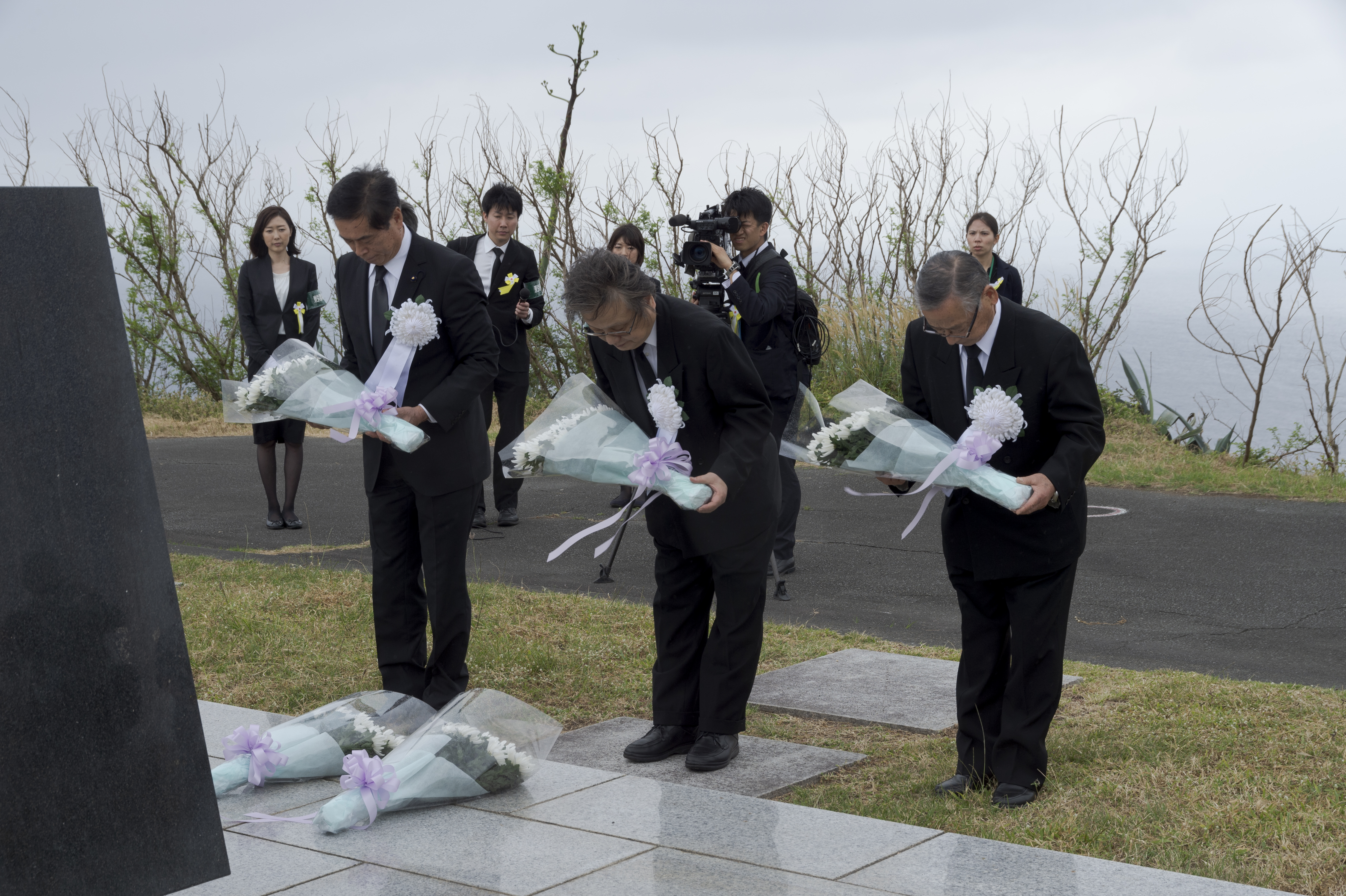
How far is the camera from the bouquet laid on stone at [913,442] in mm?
3832

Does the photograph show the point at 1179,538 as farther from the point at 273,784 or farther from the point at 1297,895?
the point at 273,784

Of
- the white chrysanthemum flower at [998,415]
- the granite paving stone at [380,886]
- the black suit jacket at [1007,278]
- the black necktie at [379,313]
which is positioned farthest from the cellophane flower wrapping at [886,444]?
the black suit jacket at [1007,278]

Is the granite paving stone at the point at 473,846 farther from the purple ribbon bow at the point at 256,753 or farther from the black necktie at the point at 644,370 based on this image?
the black necktie at the point at 644,370

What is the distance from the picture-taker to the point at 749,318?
667 centimetres

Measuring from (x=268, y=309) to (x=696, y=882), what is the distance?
6.32m

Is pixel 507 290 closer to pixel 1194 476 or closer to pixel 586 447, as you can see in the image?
pixel 586 447

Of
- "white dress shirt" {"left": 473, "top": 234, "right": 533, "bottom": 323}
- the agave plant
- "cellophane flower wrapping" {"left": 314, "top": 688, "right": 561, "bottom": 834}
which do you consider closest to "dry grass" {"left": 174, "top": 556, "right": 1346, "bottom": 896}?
"cellophane flower wrapping" {"left": 314, "top": 688, "right": 561, "bottom": 834}

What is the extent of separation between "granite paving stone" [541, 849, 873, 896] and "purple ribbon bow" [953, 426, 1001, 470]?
4.30 feet

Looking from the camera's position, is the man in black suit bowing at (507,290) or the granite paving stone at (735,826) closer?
the granite paving stone at (735,826)

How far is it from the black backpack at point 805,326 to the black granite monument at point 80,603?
4.16 meters

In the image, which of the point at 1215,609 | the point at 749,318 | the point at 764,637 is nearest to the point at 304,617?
the point at 764,637

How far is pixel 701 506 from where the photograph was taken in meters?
4.02

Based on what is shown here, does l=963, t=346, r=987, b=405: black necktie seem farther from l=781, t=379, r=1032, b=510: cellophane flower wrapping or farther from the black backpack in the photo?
the black backpack

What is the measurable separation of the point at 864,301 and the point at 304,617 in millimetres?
8745
